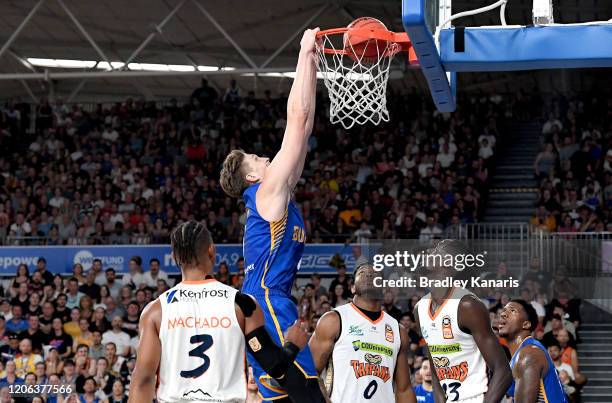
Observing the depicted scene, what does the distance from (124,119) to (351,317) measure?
18.1m

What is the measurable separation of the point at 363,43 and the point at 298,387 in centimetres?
287

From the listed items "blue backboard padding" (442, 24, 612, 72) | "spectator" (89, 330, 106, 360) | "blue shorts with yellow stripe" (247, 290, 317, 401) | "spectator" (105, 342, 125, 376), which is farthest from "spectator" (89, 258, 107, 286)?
"blue shorts with yellow stripe" (247, 290, 317, 401)

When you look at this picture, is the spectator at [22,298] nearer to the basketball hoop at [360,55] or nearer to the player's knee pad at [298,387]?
the basketball hoop at [360,55]

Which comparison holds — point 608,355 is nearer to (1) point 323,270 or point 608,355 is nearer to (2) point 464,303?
(1) point 323,270

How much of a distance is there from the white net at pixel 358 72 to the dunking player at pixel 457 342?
128 centimetres

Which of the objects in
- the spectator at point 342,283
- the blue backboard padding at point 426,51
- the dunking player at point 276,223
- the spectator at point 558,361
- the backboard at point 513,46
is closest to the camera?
the dunking player at point 276,223

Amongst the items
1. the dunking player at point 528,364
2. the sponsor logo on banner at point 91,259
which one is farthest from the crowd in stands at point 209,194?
the dunking player at point 528,364

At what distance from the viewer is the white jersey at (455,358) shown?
7.14 meters

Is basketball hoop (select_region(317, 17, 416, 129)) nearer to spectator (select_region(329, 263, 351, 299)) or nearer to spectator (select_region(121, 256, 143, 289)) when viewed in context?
spectator (select_region(329, 263, 351, 299))

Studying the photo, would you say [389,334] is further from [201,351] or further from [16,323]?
[16,323]

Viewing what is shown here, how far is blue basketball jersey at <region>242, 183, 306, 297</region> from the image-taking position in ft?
19.7

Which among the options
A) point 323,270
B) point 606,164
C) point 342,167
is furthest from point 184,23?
point 606,164

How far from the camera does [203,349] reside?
4.95 metres

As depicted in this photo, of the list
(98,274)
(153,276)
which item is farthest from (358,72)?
(98,274)
